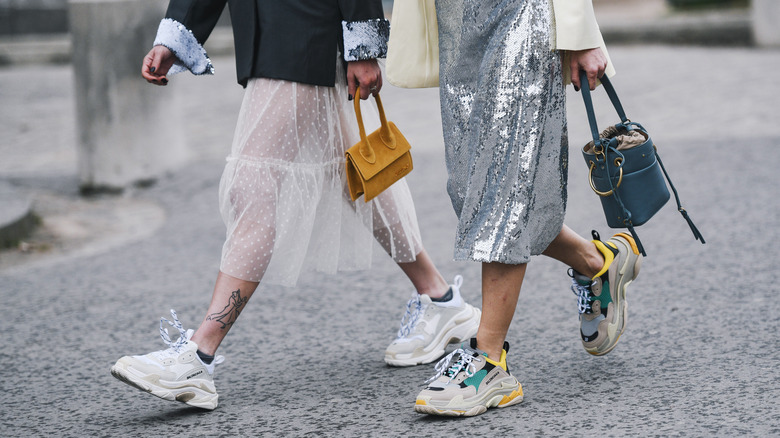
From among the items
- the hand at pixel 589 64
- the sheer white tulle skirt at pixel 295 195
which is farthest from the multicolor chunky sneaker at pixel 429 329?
the hand at pixel 589 64

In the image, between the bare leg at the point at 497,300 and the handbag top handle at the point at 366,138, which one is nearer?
the bare leg at the point at 497,300

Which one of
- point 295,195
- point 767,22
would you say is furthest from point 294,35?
point 767,22

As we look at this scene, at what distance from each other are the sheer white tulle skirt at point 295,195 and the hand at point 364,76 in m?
0.11

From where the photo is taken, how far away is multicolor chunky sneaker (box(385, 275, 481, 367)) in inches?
126

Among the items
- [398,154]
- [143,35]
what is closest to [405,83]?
[398,154]

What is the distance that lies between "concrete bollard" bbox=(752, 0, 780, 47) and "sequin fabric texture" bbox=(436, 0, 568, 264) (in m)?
8.66

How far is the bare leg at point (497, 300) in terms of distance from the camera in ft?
9.04

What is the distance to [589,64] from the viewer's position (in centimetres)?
261

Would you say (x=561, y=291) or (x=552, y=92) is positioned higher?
(x=552, y=92)

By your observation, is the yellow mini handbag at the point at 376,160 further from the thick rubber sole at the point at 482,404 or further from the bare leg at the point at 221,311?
the thick rubber sole at the point at 482,404

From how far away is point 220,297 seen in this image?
2928 millimetres

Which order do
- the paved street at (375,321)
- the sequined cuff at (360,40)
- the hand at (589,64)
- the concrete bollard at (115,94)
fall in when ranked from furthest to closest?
1. the concrete bollard at (115,94)
2. the sequined cuff at (360,40)
3. the paved street at (375,321)
4. the hand at (589,64)

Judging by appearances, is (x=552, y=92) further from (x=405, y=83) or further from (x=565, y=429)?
(x=565, y=429)

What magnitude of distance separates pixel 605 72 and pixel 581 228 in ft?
7.62
